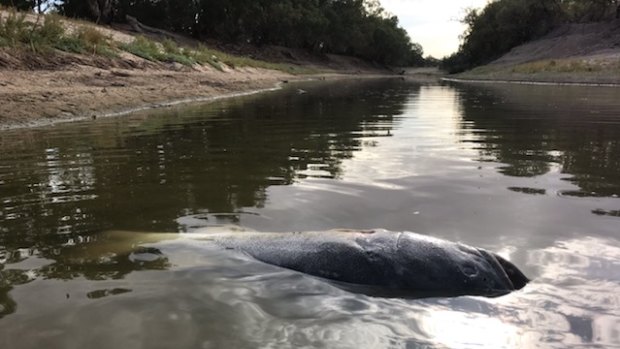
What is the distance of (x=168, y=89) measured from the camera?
15070 millimetres

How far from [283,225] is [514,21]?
68426 millimetres

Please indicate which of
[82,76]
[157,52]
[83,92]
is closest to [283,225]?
[83,92]

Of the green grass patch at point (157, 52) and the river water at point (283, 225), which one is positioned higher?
the green grass patch at point (157, 52)

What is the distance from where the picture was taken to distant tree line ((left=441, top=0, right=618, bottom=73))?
58656mm

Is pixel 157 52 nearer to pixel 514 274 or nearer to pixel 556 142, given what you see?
pixel 556 142

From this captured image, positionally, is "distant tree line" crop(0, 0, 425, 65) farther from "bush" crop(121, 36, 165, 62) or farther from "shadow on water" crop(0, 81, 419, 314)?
"shadow on water" crop(0, 81, 419, 314)

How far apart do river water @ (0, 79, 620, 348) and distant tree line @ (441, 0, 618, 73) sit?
193 ft

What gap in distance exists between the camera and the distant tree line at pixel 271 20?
149 feet

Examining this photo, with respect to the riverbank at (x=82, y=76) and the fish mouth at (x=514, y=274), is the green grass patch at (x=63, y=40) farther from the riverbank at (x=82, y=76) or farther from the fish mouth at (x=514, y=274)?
the fish mouth at (x=514, y=274)

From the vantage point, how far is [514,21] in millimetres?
64812

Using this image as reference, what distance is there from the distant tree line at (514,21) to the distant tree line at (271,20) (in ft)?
44.7

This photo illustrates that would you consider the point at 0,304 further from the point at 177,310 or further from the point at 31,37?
the point at 31,37

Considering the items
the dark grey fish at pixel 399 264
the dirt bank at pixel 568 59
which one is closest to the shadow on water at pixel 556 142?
the dark grey fish at pixel 399 264

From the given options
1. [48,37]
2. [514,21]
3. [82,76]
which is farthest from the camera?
[514,21]
